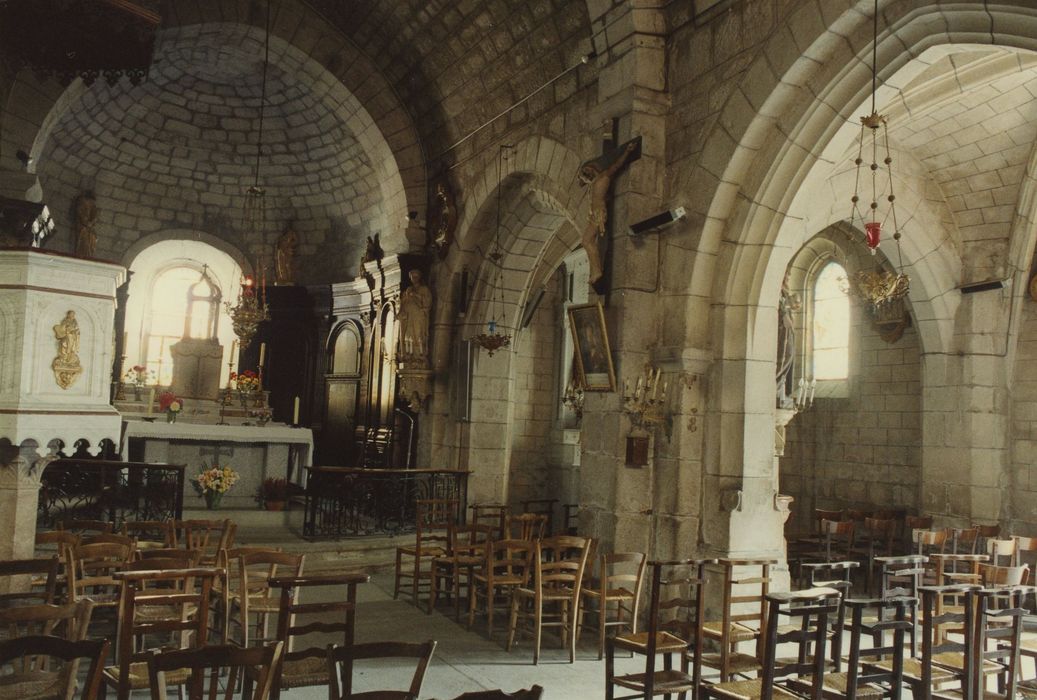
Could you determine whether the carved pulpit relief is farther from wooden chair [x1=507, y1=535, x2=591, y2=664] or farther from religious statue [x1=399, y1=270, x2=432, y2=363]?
wooden chair [x1=507, y1=535, x2=591, y2=664]

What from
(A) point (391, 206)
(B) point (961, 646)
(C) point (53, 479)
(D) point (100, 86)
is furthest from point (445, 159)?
(B) point (961, 646)

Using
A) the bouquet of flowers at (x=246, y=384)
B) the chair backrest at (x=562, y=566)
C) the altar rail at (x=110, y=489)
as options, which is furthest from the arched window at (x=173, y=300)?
the chair backrest at (x=562, y=566)

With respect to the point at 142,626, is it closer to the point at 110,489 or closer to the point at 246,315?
the point at 110,489

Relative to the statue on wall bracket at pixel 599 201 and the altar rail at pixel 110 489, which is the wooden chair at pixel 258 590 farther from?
the statue on wall bracket at pixel 599 201

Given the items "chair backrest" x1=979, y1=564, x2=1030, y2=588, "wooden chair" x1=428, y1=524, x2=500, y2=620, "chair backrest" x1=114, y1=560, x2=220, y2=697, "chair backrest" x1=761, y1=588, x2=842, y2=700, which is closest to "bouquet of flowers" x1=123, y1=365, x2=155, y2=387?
"wooden chair" x1=428, y1=524, x2=500, y2=620

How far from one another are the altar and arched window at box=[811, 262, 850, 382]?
23.1 ft

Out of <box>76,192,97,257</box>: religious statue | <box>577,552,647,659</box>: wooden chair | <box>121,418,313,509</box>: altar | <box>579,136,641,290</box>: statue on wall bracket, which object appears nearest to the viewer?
<box>577,552,647,659</box>: wooden chair

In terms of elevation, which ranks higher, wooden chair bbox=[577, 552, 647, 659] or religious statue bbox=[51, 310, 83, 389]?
religious statue bbox=[51, 310, 83, 389]

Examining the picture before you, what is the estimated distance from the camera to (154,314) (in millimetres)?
14461

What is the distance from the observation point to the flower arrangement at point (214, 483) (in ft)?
31.4

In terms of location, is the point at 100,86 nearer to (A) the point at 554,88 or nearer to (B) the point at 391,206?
(B) the point at 391,206

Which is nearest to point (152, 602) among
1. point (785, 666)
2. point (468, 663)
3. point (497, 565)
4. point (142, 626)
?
point (142, 626)

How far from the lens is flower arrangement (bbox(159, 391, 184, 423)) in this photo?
10445 mm

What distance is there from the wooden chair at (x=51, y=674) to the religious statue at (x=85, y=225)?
10.7 metres
